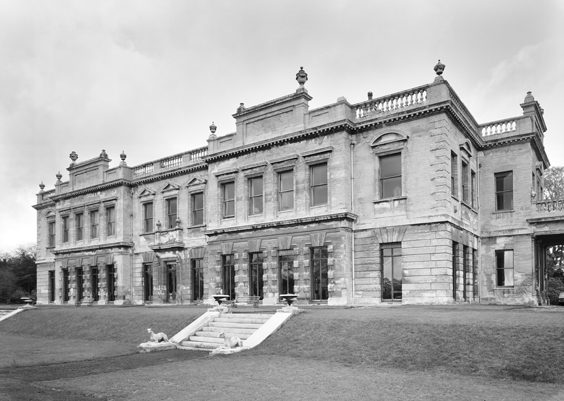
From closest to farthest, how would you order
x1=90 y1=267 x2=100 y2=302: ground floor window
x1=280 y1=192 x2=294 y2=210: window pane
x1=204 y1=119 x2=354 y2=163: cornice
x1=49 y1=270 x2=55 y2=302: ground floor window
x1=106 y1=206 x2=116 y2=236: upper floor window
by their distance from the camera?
x1=204 y1=119 x2=354 y2=163: cornice
x1=280 y1=192 x2=294 y2=210: window pane
x1=106 y1=206 x2=116 y2=236: upper floor window
x1=90 y1=267 x2=100 y2=302: ground floor window
x1=49 y1=270 x2=55 y2=302: ground floor window

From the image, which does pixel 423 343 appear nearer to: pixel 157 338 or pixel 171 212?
pixel 157 338

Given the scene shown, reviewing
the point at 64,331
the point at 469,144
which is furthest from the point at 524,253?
the point at 64,331

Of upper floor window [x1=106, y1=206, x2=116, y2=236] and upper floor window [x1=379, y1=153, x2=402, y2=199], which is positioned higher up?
upper floor window [x1=379, y1=153, x2=402, y2=199]

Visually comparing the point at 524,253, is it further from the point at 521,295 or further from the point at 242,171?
the point at 242,171

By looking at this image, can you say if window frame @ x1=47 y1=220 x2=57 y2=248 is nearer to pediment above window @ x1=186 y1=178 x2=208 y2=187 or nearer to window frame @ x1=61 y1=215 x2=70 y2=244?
window frame @ x1=61 y1=215 x2=70 y2=244

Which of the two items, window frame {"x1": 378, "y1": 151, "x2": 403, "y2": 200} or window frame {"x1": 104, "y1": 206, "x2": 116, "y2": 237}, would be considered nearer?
window frame {"x1": 378, "y1": 151, "x2": 403, "y2": 200}

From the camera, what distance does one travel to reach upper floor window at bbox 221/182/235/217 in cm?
3206

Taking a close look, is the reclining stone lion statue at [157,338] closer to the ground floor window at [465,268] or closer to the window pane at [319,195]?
the window pane at [319,195]

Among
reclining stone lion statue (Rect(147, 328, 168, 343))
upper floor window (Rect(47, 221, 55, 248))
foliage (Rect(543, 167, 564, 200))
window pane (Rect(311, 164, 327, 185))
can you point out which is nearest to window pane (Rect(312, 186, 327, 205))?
window pane (Rect(311, 164, 327, 185))

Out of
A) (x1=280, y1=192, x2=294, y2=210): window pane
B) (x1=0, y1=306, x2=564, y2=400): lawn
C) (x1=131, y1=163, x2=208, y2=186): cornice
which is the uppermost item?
(x1=131, y1=163, x2=208, y2=186): cornice

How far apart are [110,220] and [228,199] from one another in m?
12.4

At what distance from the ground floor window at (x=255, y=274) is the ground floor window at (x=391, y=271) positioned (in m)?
6.83

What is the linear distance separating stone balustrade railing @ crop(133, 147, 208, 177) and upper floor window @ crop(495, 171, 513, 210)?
1698 centimetres

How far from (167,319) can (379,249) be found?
10.1 meters
